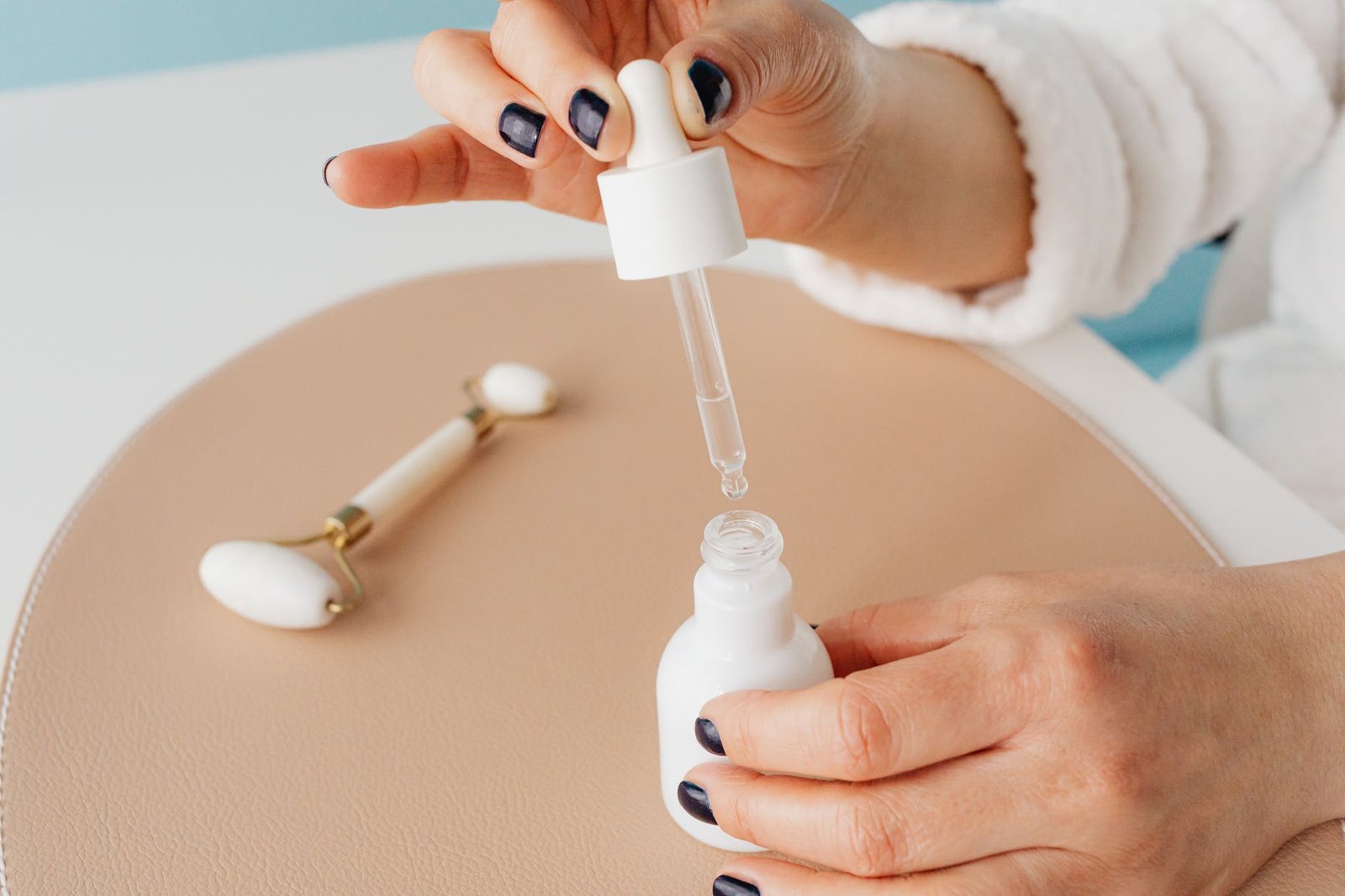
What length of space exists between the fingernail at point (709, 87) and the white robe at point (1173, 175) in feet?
1.09

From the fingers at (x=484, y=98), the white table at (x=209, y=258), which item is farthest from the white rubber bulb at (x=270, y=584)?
the fingers at (x=484, y=98)

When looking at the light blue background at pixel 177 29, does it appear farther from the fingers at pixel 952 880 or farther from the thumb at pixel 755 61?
the fingers at pixel 952 880

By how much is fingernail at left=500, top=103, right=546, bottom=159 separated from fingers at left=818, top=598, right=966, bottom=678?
0.22 m

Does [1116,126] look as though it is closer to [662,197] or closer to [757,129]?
[757,129]

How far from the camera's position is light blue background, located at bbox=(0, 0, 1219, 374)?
133 cm

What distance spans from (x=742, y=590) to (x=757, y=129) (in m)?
0.29

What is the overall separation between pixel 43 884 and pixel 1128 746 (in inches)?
15.0

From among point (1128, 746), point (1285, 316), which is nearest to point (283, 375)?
point (1128, 746)

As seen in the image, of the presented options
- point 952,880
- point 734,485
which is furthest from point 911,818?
point 734,485

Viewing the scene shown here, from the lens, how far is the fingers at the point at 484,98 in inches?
17.7

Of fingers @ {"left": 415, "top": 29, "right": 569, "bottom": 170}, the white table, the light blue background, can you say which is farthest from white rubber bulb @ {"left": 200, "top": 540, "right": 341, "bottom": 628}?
the light blue background

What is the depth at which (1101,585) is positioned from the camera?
0.45 metres

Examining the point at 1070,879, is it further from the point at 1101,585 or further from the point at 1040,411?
the point at 1040,411

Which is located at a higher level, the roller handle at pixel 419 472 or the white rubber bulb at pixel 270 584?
the roller handle at pixel 419 472
